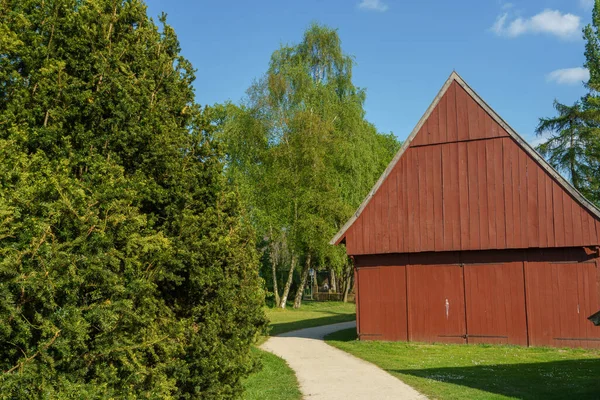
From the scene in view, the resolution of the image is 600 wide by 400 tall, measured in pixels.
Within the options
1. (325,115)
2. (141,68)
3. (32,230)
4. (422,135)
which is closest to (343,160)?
(325,115)

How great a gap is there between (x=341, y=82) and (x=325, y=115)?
10.8 feet

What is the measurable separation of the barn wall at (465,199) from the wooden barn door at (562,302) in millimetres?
846

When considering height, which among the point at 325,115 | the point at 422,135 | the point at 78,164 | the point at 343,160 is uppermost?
the point at 325,115

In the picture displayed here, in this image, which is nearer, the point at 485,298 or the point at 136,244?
the point at 136,244

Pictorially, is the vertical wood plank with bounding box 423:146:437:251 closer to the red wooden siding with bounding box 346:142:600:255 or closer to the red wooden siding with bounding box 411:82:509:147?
the red wooden siding with bounding box 346:142:600:255

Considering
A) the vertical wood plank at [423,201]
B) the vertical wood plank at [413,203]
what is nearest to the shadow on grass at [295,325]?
the vertical wood plank at [413,203]

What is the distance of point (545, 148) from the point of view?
3978 cm

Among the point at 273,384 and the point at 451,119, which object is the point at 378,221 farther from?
the point at 273,384

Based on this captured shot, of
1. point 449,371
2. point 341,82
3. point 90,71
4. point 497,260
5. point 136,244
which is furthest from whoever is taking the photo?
point 341,82

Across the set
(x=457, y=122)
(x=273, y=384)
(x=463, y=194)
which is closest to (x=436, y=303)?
(x=463, y=194)

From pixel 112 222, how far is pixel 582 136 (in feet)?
125

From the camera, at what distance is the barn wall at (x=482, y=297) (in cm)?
1806

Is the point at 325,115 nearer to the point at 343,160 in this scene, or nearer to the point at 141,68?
the point at 343,160

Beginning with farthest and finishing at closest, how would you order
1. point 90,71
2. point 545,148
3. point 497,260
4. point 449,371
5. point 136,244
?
point 545,148
point 497,260
point 449,371
point 90,71
point 136,244
